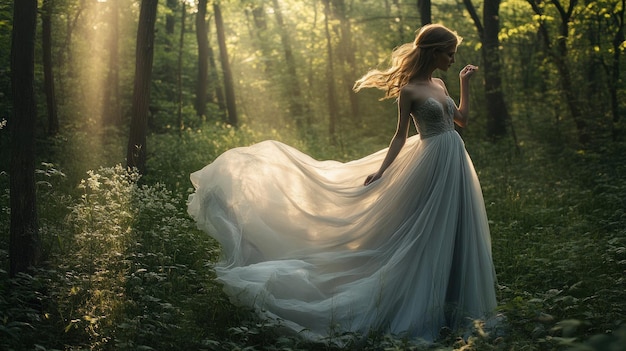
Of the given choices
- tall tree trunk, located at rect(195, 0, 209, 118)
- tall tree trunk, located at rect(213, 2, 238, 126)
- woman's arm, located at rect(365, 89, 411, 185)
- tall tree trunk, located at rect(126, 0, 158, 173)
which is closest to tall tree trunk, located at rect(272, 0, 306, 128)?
tall tree trunk, located at rect(213, 2, 238, 126)

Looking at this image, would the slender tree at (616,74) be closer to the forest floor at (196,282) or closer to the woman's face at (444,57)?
the forest floor at (196,282)

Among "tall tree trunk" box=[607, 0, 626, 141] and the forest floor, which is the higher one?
"tall tree trunk" box=[607, 0, 626, 141]

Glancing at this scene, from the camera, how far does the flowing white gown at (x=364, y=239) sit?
18.0 feet

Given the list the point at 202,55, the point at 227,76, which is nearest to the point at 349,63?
the point at 227,76

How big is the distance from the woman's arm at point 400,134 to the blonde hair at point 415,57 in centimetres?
21

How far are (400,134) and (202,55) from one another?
2156cm

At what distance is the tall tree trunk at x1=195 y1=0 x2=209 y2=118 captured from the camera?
2499 centimetres

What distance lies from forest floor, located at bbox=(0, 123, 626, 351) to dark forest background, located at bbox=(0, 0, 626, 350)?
0.03m

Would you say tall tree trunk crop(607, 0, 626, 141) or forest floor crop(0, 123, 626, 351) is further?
tall tree trunk crop(607, 0, 626, 141)

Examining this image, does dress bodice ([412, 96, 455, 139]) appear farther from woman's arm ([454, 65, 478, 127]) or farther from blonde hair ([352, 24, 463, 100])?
blonde hair ([352, 24, 463, 100])

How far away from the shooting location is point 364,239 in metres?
6.07

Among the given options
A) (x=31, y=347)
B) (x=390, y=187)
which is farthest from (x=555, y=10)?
(x=31, y=347)

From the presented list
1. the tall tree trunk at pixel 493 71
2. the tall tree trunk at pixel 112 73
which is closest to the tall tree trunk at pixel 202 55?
the tall tree trunk at pixel 112 73

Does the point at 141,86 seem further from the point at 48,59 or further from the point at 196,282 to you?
the point at 48,59
